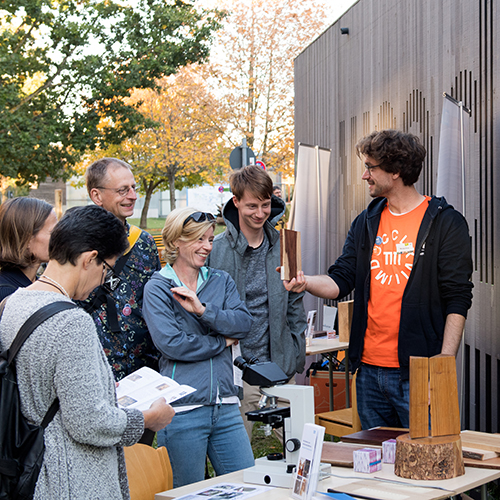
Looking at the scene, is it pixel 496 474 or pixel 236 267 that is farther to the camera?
pixel 236 267

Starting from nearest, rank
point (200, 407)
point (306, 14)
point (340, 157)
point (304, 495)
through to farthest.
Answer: point (304, 495) < point (200, 407) < point (340, 157) < point (306, 14)

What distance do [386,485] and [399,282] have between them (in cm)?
90

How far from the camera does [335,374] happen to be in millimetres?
5637

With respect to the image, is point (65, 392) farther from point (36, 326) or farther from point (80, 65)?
point (80, 65)

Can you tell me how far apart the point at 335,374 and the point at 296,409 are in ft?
12.2

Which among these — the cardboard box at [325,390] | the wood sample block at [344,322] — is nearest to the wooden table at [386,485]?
the wood sample block at [344,322]

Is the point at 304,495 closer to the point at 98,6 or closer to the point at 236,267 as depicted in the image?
the point at 236,267

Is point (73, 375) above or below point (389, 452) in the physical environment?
above

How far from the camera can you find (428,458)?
2062 millimetres

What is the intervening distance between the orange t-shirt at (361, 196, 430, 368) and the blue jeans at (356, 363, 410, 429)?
4 cm

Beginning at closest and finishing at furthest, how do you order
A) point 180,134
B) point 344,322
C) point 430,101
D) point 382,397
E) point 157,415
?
point 157,415, point 382,397, point 430,101, point 344,322, point 180,134

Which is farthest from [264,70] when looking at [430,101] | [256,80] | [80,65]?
[430,101]

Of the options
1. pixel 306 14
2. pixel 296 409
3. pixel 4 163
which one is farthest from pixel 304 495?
pixel 306 14

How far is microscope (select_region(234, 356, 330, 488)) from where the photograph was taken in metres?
2.02
